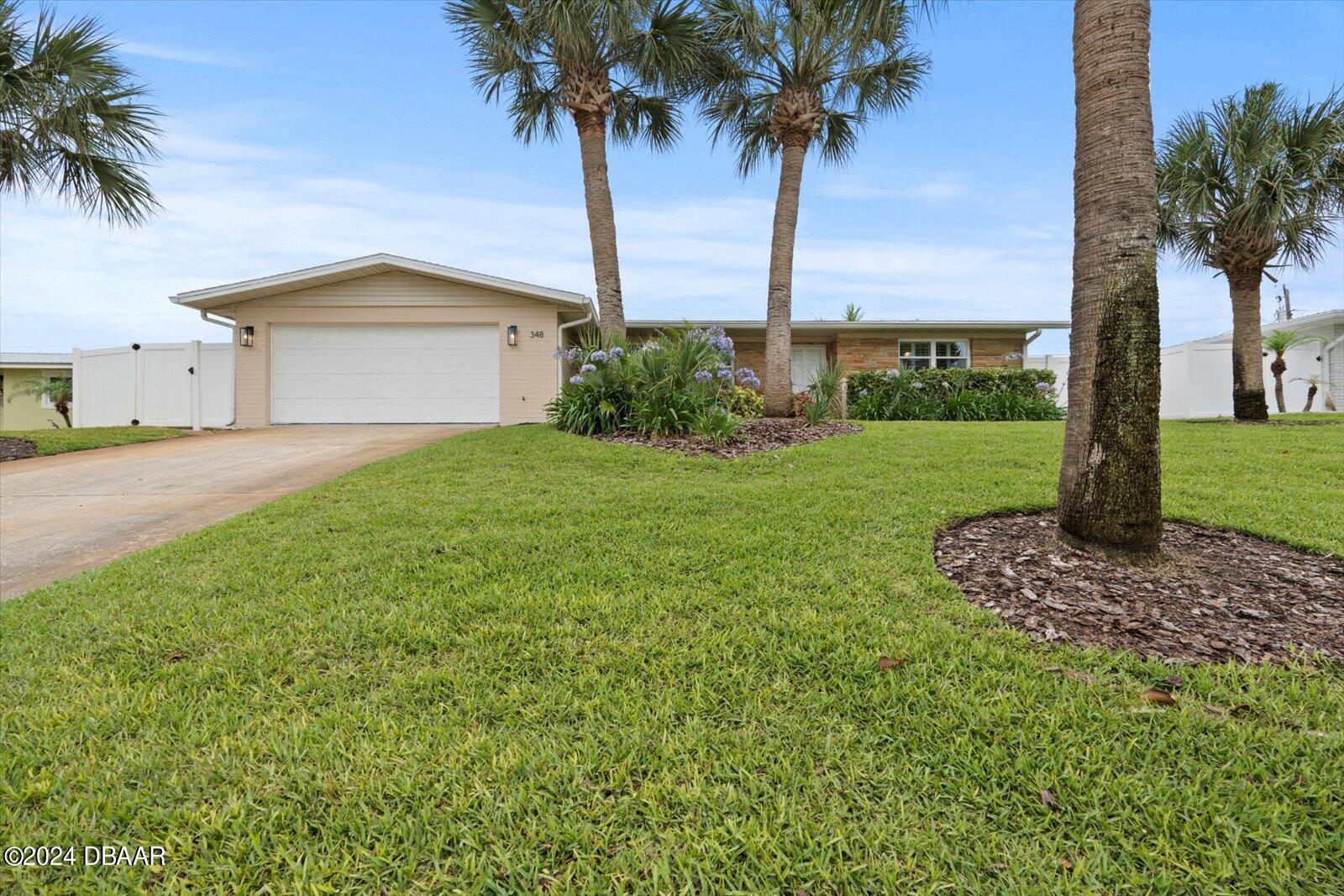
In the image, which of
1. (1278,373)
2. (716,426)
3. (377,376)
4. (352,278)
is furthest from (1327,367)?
(352,278)

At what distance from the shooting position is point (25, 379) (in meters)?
18.0

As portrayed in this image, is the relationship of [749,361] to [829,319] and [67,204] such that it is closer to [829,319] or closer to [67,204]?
[829,319]

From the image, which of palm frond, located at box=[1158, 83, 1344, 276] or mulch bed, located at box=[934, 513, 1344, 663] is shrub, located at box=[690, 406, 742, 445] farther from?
palm frond, located at box=[1158, 83, 1344, 276]

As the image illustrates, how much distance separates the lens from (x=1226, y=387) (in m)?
15.8

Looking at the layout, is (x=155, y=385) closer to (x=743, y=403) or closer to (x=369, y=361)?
(x=369, y=361)

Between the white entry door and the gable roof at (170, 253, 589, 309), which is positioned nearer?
the gable roof at (170, 253, 589, 309)

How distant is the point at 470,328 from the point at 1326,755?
43.0ft

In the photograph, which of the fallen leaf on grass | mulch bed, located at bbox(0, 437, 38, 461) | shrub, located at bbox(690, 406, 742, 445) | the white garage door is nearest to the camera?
the fallen leaf on grass

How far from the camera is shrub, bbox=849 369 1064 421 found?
44.0 ft

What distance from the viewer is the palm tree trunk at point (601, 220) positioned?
9.65 m

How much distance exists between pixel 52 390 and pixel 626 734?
22.0 metres

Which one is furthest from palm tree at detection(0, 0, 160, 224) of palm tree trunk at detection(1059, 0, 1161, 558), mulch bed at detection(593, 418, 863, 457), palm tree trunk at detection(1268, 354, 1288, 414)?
palm tree trunk at detection(1268, 354, 1288, 414)

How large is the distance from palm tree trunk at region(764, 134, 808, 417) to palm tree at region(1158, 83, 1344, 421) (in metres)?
5.52

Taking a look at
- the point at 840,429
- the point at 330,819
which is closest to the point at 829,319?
the point at 840,429
